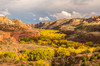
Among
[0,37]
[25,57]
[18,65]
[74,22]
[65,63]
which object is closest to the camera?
[18,65]

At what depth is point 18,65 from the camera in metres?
13.3

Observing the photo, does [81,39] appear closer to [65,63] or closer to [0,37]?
[65,63]

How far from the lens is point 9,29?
60188 mm

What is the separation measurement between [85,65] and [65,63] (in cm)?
498

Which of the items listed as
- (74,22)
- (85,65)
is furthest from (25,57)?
(74,22)

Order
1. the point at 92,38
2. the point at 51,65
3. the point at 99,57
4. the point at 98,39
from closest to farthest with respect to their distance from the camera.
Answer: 1. the point at 99,57
2. the point at 51,65
3. the point at 98,39
4. the point at 92,38

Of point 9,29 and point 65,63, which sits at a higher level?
point 9,29

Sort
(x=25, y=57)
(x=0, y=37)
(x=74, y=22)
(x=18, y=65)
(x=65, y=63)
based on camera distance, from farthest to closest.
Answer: (x=74, y=22)
(x=0, y=37)
(x=25, y=57)
(x=65, y=63)
(x=18, y=65)

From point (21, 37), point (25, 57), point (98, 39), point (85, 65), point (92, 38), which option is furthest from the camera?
point (21, 37)

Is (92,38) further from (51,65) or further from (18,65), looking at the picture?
(18,65)

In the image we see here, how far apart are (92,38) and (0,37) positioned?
5053 cm

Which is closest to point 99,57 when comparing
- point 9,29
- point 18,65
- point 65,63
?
point 65,63

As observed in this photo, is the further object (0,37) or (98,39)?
(98,39)

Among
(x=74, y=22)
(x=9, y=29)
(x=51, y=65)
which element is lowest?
(x=51, y=65)
